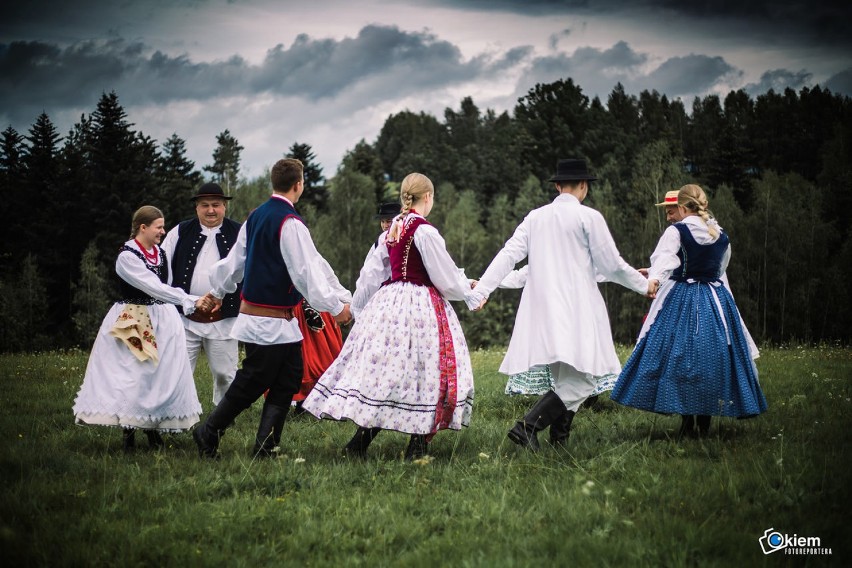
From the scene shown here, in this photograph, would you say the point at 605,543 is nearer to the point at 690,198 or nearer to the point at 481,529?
the point at 481,529

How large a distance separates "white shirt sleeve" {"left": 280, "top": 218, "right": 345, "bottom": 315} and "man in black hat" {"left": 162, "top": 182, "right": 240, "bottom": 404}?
6.15ft

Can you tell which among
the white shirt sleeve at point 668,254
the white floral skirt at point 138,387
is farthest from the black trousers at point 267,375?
the white shirt sleeve at point 668,254

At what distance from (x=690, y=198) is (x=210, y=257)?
4.51 metres

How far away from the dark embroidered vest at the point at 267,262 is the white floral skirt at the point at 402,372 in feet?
2.23

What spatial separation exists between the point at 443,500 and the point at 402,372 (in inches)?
49.2

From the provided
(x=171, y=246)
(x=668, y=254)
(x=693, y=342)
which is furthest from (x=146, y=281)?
(x=693, y=342)

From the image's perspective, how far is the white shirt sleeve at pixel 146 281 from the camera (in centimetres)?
615

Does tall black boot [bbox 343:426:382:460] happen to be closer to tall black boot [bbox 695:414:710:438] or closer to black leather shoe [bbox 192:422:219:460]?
black leather shoe [bbox 192:422:219:460]

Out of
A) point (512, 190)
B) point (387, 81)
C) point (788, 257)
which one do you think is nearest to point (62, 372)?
point (788, 257)

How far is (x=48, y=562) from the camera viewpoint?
11.5ft

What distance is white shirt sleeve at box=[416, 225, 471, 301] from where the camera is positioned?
221 inches

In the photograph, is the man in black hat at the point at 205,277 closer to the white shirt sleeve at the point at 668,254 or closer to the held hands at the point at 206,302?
the held hands at the point at 206,302

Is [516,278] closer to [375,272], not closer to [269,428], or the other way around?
A: [375,272]

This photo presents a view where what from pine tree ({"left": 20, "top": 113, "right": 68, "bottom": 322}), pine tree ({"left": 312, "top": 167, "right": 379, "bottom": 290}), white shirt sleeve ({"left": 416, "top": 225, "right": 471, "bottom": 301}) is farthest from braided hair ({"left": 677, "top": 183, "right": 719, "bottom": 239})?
pine tree ({"left": 20, "top": 113, "right": 68, "bottom": 322})
